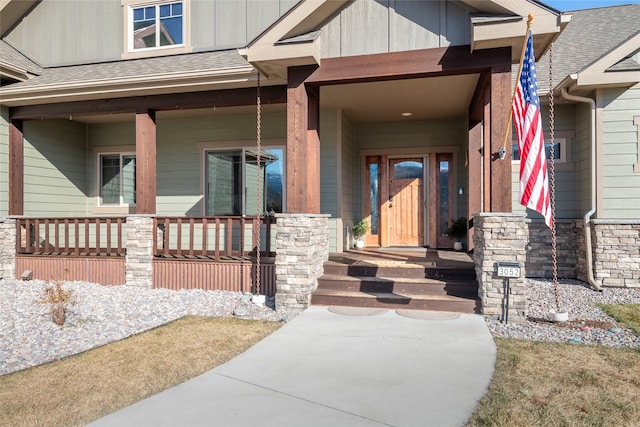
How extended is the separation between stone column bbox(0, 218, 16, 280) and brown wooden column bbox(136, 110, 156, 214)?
2.66 metres

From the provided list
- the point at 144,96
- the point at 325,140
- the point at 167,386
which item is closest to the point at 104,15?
the point at 144,96

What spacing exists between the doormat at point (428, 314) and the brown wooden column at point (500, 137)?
133cm

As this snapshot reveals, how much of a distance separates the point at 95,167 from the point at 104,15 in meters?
3.19

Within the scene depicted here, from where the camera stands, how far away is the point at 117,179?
370 inches

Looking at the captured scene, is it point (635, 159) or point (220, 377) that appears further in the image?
point (635, 159)

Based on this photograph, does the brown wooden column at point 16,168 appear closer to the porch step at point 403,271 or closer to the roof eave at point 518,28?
the porch step at point 403,271

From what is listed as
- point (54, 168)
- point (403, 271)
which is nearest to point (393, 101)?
point (403, 271)

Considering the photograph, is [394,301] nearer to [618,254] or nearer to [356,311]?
[356,311]

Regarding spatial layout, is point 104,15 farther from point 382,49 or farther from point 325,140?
point 382,49

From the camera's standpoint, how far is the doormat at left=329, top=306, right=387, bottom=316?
5.05 m

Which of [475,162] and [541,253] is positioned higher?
[475,162]

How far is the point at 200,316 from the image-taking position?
17.1ft

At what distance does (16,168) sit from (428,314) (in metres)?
7.55

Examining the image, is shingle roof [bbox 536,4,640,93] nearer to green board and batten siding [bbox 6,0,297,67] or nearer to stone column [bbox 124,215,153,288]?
green board and batten siding [bbox 6,0,297,67]
